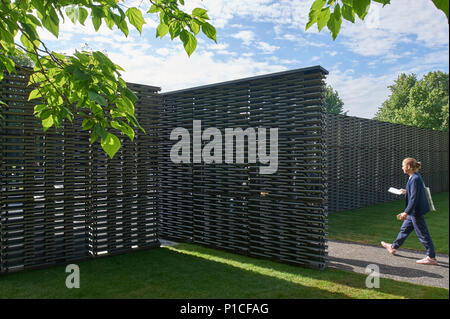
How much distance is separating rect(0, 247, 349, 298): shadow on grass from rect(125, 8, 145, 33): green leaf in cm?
324

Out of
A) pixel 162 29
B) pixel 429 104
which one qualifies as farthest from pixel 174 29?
pixel 429 104

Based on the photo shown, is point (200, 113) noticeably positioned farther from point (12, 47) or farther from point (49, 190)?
point (12, 47)

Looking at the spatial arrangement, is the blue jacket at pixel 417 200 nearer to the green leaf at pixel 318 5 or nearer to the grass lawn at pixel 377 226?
the grass lawn at pixel 377 226

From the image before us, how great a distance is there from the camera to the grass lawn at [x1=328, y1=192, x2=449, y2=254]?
743cm

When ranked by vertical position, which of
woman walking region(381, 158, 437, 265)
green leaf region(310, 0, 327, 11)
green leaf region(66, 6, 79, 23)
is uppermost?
green leaf region(66, 6, 79, 23)

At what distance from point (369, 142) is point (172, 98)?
914 cm

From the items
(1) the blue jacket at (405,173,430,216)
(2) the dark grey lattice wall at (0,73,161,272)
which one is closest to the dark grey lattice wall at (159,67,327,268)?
(2) the dark grey lattice wall at (0,73,161,272)

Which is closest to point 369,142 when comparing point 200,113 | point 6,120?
point 200,113

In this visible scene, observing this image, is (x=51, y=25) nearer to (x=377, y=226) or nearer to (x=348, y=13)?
(x=348, y=13)

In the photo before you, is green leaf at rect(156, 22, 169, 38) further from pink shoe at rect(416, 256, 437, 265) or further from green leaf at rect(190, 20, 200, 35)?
pink shoe at rect(416, 256, 437, 265)

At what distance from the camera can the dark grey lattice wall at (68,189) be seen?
5133mm

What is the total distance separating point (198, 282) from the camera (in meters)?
4.81

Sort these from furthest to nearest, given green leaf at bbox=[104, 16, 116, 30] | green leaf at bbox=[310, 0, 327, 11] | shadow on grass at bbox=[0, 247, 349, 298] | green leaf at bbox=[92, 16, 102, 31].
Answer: shadow on grass at bbox=[0, 247, 349, 298]
green leaf at bbox=[104, 16, 116, 30]
green leaf at bbox=[92, 16, 102, 31]
green leaf at bbox=[310, 0, 327, 11]

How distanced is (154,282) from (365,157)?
35.5ft
